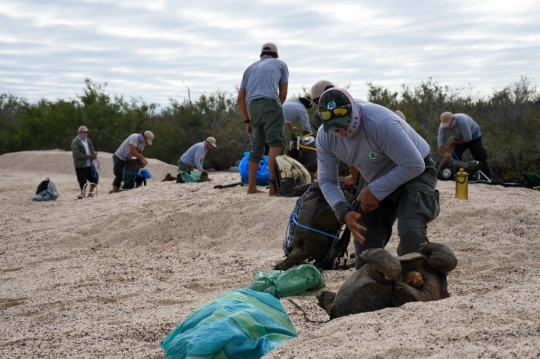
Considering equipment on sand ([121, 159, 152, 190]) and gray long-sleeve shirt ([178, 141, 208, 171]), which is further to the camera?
gray long-sleeve shirt ([178, 141, 208, 171])

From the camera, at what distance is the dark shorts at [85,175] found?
13.0 metres

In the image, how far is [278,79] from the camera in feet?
27.6

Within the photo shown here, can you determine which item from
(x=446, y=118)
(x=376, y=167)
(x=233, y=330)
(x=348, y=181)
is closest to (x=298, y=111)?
(x=446, y=118)

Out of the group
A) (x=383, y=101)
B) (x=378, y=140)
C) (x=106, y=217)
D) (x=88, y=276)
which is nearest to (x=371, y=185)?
(x=378, y=140)

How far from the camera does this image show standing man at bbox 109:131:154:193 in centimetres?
1277

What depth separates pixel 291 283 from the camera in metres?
4.72

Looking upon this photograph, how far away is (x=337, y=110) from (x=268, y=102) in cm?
424

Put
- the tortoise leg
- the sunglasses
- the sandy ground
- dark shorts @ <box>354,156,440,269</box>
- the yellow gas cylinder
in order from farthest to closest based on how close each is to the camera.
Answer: the yellow gas cylinder, dark shorts @ <box>354,156,440,269</box>, the sunglasses, the tortoise leg, the sandy ground

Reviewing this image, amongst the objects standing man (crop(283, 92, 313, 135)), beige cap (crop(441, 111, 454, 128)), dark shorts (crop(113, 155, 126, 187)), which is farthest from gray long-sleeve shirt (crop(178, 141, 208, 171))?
beige cap (crop(441, 111, 454, 128))

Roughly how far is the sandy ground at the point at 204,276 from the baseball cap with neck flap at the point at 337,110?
1104 mm

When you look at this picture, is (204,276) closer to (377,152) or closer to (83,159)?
(377,152)

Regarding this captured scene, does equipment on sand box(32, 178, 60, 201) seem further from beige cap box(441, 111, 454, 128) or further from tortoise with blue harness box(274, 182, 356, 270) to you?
tortoise with blue harness box(274, 182, 356, 270)

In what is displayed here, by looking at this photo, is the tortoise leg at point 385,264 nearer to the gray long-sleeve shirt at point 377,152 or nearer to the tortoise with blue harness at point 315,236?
the gray long-sleeve shirt at point 377,152

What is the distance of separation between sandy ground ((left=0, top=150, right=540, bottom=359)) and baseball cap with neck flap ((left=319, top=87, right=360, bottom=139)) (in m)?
1.10
